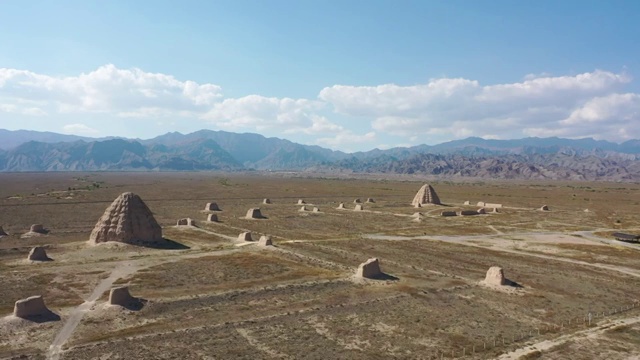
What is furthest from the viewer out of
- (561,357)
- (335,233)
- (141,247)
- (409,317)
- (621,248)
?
(335,233)

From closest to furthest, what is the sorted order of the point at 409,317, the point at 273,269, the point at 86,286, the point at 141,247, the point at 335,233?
the point at 409,317, the point at 86,286, the point at 273,269, the point at 141,247, the point at 335,233

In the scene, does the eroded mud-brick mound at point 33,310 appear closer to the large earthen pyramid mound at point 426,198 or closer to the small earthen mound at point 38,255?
the small earthen mound at point 38,255

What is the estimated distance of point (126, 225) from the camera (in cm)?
4797

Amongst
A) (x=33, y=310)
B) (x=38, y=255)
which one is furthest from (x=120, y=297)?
(x=38, y=255)

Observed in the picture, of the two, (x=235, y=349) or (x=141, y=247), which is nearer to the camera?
(x=235, y=349)

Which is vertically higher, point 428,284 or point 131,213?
point 131,213

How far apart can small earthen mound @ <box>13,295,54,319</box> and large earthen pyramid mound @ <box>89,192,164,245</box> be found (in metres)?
20.6

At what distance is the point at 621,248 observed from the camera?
57062 millimetres

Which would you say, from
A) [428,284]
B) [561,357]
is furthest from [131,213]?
[561,357]

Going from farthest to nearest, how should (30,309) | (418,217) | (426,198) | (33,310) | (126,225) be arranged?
(426,198) < (418,217) < (126,225) < (33,310) < (30,309)

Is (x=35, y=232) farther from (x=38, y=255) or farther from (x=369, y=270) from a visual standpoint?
(x=369, y=270)

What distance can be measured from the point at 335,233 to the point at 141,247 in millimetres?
26142

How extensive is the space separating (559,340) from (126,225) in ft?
130

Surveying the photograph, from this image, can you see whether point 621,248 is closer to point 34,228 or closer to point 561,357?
point 561,357
